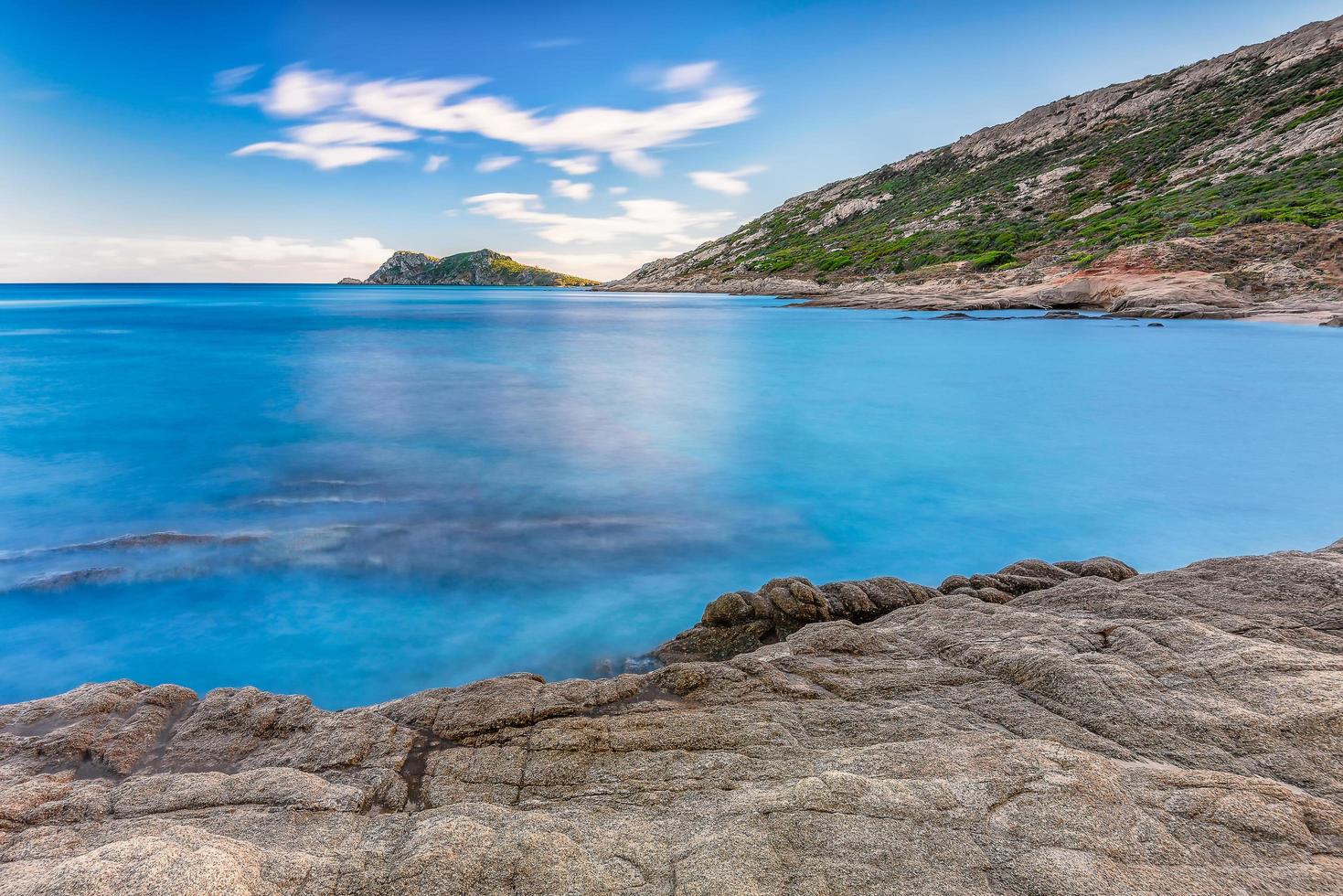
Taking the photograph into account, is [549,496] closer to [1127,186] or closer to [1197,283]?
[1197,283]

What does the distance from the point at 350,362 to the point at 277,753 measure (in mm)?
24427

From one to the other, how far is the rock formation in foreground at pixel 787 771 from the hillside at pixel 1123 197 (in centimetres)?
3923

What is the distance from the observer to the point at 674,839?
8.46ft

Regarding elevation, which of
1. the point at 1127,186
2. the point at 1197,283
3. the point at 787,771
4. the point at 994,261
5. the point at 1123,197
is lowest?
the point at 787,771

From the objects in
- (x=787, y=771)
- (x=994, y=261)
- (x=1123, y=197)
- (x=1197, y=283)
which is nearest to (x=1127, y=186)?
(x=1123, y=197)

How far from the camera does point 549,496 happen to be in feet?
32.5

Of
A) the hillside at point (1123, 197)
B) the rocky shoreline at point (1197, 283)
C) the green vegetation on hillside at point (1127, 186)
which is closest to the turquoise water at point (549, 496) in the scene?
the rocky shoreline at point (1197, 283)

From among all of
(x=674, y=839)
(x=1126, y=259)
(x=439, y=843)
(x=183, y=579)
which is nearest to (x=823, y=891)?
(x=674, y=839)

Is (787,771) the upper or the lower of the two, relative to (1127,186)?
lower

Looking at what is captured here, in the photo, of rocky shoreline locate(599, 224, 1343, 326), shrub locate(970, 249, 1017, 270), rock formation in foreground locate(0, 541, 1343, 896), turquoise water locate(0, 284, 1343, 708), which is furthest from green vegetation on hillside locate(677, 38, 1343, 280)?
rock formation in foreground locate(0, 541, 1343, 896)

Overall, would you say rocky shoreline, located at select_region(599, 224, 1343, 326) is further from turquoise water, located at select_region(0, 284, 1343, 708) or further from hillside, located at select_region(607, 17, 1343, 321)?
turquoise water, located at select_region(0, 284, 1343, 708)

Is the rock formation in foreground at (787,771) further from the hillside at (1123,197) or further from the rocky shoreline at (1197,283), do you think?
the hillside at (1123,197)

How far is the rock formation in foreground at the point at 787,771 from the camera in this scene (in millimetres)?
2348

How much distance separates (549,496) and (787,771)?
7327 millimetres
